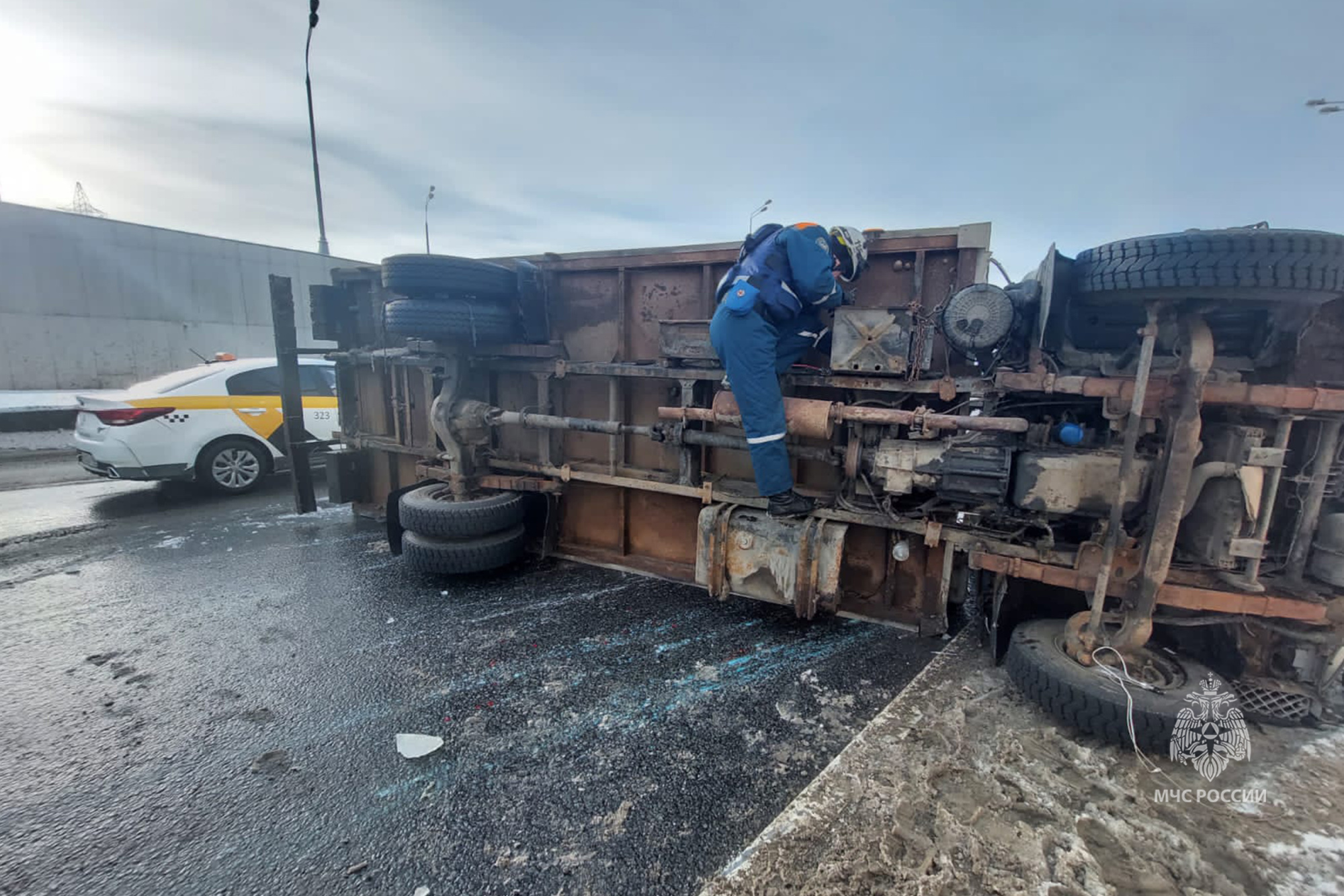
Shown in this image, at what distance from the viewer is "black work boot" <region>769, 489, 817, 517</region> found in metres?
3.15

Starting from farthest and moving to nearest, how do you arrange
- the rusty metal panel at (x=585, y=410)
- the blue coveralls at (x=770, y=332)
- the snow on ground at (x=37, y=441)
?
the snow on ground at (x=37, y=441) → the rusty metal panel at (x=585, y=410) → the blue coveralls at (x=770, y=332)

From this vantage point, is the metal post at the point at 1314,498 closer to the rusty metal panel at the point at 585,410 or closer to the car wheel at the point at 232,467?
the rusty metal panel at the point at 585,410

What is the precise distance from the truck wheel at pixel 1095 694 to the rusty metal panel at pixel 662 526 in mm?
2137

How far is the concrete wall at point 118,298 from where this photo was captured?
481 inches

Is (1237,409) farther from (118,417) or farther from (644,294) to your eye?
(118,417)

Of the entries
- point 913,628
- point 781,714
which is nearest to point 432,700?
point 781,714

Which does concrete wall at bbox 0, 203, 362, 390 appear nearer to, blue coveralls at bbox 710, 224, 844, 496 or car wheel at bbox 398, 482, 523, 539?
car wheel at bbox 398, 482, 523, 539

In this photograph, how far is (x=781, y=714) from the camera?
8.31 feet

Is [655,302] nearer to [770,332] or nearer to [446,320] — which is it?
[770,332]

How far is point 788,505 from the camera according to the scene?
3164mm

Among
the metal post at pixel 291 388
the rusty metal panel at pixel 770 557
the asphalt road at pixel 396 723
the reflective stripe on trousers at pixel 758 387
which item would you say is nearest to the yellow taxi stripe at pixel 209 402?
the metal post at pixel 291 388

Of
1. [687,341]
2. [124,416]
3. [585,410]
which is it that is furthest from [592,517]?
[124,416]

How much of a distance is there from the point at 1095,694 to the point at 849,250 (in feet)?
7.91

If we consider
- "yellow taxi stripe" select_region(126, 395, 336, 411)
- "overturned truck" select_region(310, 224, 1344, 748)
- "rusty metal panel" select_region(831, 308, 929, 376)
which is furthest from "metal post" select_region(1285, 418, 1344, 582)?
"yellow taxi stripe" select_region(126, 395, 336, 411)
